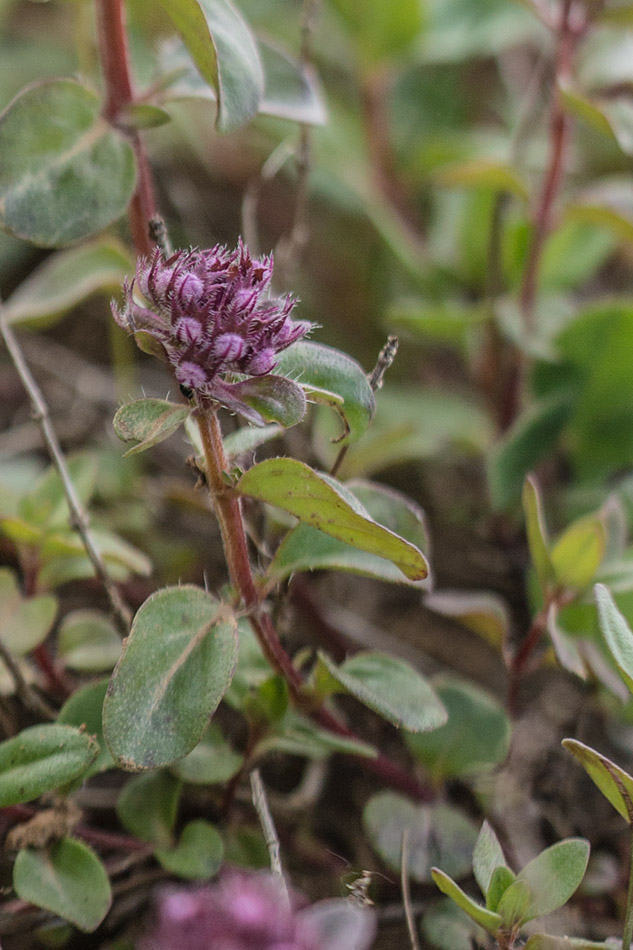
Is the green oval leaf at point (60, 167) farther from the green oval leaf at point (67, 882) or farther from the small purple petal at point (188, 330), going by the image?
the green oval leaf at point (67, 882)

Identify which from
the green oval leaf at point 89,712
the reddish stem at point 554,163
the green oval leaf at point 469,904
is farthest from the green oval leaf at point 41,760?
the reddish stem at point 554,163

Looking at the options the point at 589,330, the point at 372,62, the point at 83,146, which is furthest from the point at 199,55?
the point at 372,62

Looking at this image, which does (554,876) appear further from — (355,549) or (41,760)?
(41,760)

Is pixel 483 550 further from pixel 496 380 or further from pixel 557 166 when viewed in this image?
pixel 557 166

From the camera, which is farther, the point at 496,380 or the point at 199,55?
the point at 496,380

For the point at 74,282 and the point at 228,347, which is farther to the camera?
the point at 74,282

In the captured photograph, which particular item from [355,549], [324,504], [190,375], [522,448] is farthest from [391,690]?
[522,448]

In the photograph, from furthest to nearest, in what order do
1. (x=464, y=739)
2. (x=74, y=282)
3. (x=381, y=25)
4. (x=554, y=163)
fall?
(x=381, y=25)
(x=554, y=163)
(x=74, y=282)
(x=464, y=739)
